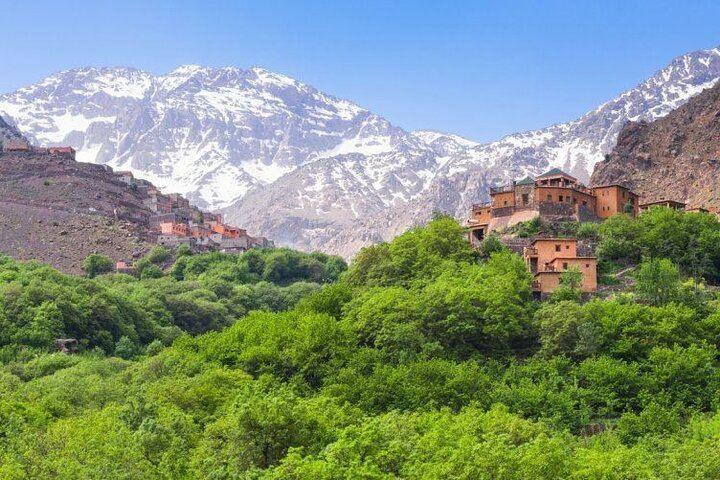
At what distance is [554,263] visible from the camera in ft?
303

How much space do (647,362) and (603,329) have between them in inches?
166

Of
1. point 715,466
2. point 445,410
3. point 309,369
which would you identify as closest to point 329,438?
point 445,410

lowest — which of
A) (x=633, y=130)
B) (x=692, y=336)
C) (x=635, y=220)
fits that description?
(x=692, y=336)

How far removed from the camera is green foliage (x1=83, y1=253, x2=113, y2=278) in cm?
15975

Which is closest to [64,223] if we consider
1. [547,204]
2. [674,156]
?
[674,156]

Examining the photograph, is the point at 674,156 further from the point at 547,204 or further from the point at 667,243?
the point at 667,243

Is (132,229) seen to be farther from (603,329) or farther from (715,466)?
(715,466)

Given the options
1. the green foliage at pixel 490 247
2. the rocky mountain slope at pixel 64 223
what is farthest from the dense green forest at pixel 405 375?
the rocky mountain slope at pixel 64 223

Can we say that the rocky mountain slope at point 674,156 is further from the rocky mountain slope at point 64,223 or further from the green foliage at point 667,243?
the rocky mountain slope at point 64,223

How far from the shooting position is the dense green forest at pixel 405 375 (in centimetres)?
5138

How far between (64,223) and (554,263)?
10841cm

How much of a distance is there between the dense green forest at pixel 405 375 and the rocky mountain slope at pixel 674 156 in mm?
66112

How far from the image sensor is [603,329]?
8019 centimetres

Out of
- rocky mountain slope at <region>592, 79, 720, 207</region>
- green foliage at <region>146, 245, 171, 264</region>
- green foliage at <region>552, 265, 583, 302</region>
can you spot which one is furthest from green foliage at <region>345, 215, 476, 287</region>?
green foliage at <region>146, 245, 171, 264</region>
